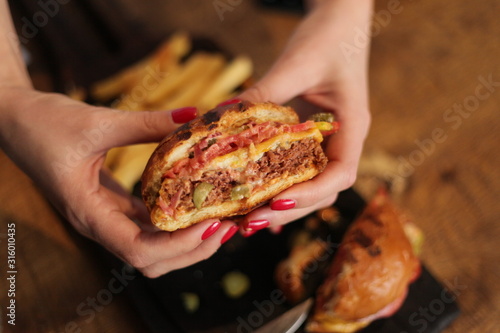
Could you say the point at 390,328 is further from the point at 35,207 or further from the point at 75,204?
the point at 35,207

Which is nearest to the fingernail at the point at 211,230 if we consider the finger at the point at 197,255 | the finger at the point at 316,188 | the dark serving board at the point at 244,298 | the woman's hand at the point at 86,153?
the woman's hand at the point at 86,153

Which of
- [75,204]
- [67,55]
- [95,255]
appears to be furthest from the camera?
[67,55]

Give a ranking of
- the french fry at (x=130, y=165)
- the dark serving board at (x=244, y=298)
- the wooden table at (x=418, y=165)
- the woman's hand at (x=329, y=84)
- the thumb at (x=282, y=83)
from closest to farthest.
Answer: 1. the woman's hand at (x=329, y=84)
2. the thumb at (x=282, y=83)
3. the dark serving board at (x=244, y=298)
4. the wooden table at (x=418, y=165)
5. the french fry at (x=130, y=165)

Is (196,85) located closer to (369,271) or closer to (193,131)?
(193,131)

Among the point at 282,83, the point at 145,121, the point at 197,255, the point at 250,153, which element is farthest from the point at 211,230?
the point at 282,83

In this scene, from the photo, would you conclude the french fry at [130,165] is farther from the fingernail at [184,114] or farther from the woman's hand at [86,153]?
the fingernail at [184,114]

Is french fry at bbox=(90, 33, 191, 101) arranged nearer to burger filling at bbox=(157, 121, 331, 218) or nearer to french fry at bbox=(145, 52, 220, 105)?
french fry at bbox=(145, 52, 220, 105)

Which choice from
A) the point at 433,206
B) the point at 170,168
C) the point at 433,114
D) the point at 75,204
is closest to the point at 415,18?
the point at 433,114

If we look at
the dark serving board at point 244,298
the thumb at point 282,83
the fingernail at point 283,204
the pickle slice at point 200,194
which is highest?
the thumb at point 282,83

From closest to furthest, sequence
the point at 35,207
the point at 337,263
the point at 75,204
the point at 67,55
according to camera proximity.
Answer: the point at 75,204 → the point at 337,263 → the point at 35,207 → the point at 67,55
